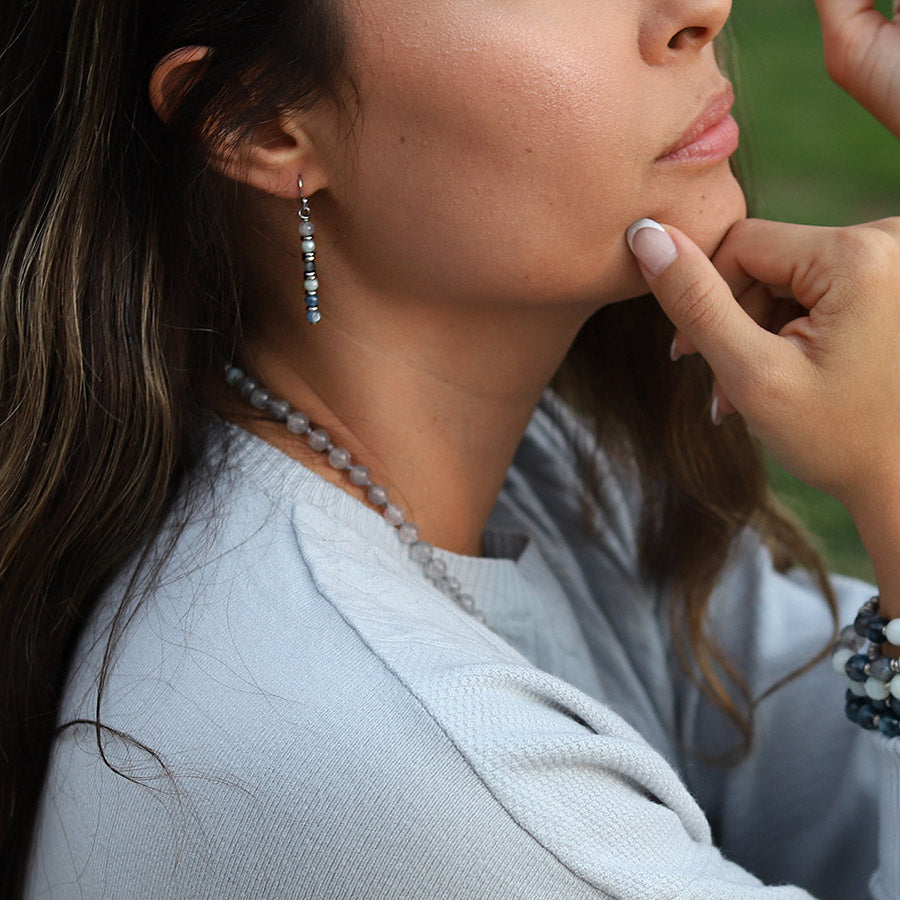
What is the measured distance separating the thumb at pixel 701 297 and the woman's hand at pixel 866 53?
1.81 feet

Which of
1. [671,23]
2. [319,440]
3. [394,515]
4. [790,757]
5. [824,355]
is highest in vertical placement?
[671,23]

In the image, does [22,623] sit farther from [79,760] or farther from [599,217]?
[599,217]

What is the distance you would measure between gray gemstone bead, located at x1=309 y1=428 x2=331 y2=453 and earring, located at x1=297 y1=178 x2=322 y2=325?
15cm

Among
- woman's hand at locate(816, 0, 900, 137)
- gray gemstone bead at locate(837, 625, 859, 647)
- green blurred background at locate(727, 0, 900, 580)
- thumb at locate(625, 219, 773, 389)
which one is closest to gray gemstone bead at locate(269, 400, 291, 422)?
thumb at locate(625, 219, 773, 389)

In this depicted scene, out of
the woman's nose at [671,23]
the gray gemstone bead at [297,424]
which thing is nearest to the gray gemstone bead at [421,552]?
the gray gemstone bead at [297,424]

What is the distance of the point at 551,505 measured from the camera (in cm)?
209

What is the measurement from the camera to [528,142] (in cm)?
135

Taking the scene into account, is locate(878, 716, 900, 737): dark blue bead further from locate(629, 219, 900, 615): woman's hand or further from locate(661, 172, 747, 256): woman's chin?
locate(661, 172, 747, 256): woman's chin

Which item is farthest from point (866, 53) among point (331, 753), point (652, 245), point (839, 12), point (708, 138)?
point (331, 753)

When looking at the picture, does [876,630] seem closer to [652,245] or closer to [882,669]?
[882,669]

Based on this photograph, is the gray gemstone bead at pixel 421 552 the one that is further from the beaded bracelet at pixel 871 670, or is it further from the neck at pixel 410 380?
the beaded bracelet at pixel 871 670

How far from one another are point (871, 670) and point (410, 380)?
719 millimetres

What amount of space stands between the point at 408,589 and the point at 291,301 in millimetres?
457

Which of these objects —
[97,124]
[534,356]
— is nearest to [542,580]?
[534,356]
